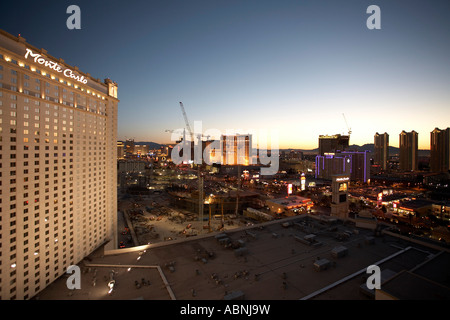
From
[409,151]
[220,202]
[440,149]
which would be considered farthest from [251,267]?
[409,151]

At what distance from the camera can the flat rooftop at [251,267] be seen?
9148 millimetres

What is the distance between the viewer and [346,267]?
35.0ft

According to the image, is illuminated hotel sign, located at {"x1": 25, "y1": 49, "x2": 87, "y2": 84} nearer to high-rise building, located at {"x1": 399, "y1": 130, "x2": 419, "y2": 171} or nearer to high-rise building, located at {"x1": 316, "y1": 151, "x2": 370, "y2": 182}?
high-rise building, located at {"x1": 316, "y1": 151, "x2": 370, "y2": 182}

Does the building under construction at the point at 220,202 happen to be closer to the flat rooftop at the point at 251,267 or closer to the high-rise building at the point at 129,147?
the flat rooftop at the point at 251,267

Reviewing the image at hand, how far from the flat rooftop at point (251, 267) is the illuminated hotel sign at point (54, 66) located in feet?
41.2

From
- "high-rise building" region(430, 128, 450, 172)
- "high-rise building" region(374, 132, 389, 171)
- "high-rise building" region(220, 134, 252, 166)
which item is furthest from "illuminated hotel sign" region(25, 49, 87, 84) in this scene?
"high-rise building" region(374, 132, 389, 171)

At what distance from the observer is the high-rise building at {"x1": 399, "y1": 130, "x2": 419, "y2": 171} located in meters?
95.1

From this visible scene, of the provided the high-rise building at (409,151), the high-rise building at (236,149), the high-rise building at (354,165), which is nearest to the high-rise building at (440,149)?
the high-rise building at (409,151)

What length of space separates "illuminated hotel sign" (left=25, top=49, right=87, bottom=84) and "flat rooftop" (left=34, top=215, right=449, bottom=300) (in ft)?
41.2

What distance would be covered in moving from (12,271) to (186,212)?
26.0 m

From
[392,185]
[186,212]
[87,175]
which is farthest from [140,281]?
[392,185]

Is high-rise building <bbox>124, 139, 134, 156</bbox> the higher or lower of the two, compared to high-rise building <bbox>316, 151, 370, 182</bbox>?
higher

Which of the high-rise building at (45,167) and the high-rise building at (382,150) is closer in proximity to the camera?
the high-rise building at (45,167)
